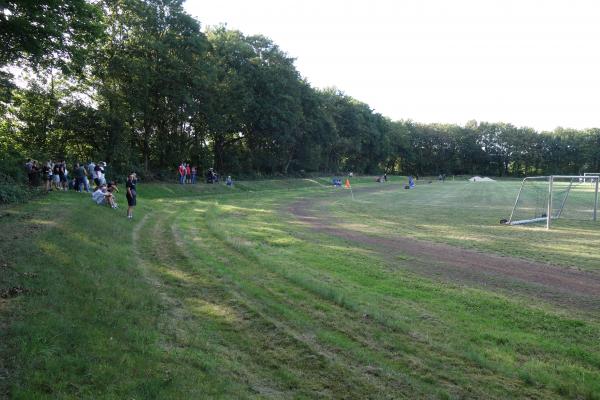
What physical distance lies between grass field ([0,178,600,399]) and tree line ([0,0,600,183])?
9.06m

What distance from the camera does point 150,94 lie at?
37625mm

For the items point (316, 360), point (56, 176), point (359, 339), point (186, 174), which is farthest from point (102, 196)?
point (186, 174)

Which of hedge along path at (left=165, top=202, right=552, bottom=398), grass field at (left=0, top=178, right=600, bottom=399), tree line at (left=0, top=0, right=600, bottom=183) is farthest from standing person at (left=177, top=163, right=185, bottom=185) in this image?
hedge along path at (left=165, top=202, right=552, bottom=398)

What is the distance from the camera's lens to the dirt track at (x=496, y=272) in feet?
32.8

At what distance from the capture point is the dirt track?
10.0m

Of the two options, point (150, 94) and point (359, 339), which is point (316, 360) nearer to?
point (359, 339)

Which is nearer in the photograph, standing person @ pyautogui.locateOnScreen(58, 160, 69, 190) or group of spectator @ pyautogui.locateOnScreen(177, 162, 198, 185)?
standing person @ pyautogui.locateOnScreen(58, 160, 69, 190)

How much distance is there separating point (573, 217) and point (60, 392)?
2879 centimetres

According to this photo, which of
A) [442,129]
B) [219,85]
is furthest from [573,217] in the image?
[442,129]

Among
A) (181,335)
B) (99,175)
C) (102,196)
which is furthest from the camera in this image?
(99,175)

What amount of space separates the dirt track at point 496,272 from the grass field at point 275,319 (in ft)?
0.31

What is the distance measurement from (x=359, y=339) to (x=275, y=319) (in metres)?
1.68

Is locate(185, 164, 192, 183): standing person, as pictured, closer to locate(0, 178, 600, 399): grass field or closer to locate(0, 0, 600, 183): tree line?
locate(0, 0, 600, 183): tree line

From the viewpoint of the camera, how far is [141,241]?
14844 mm
